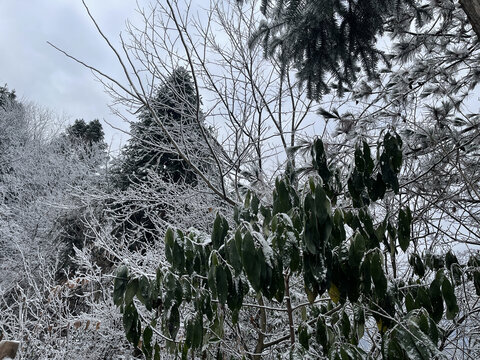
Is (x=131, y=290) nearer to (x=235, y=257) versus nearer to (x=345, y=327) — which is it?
(x=235, y=257)

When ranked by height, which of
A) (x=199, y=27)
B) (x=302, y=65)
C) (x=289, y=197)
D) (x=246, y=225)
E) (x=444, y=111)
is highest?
(x=199, y=27)

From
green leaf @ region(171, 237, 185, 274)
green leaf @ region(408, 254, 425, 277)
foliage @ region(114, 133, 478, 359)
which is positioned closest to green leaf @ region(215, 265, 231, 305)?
foliage @ region(114, 133, 478, 359)

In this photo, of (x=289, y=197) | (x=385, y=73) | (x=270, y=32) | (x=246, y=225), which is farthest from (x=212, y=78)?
(x=246, y=225)

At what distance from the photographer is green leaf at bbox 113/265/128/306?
1566 mm

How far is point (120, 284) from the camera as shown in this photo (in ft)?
5.20

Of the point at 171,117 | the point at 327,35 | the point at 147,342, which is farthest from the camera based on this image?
the point at 171,117

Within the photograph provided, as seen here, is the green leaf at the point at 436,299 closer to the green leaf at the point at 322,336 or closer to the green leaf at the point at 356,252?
the green leaf at the point at 356,252

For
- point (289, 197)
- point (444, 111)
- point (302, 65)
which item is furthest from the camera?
point (302, 65)

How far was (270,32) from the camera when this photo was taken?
312 centimetres

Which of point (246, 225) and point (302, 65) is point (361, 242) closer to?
point (246, 225)

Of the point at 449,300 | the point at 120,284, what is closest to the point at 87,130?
the point at 120,284

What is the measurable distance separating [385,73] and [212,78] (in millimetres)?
1867

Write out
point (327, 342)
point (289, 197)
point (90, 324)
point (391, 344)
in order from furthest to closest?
1. point (90, 324)
2. point (289, 197)
3. point (327, 342)
4. point (391, 344)

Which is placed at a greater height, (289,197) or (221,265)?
(289,197)
